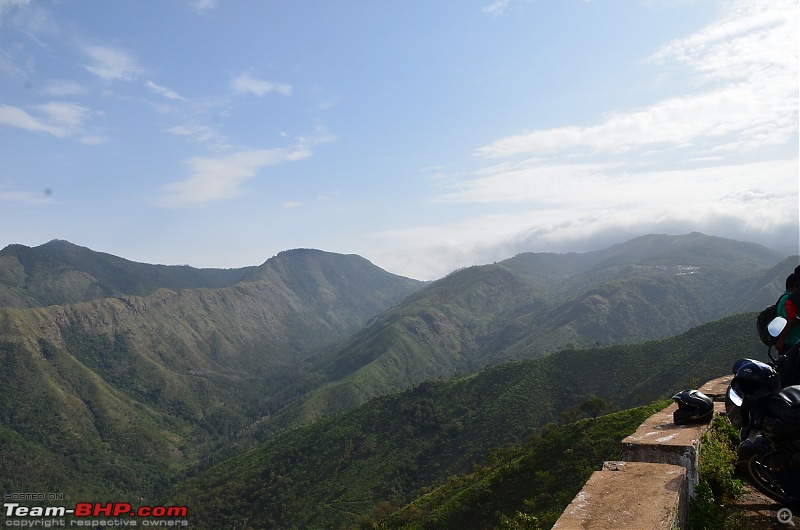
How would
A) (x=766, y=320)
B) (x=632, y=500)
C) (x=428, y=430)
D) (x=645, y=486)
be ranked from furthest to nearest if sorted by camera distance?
1. (x=428, y=430)
2. (x=766, y=320)
3. (x=645, y=486)
4. (x=632, y=500)

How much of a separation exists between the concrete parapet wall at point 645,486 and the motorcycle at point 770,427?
99 cm

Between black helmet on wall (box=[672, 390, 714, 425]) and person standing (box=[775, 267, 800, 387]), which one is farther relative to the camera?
black helmet on wall (box=[672, 390, 714, 425])

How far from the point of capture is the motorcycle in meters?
5.85

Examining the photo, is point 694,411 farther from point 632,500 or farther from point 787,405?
point 787,405

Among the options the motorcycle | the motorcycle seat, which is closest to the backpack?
the motorcycle

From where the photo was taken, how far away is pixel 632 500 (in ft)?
22.3

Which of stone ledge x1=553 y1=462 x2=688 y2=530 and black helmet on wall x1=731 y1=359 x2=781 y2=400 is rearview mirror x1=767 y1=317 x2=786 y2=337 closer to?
black helmet on wall x1=731 y1=359 x2=781 y2=400

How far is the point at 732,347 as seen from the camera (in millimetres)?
99875

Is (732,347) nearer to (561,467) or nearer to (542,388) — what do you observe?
(542,388)

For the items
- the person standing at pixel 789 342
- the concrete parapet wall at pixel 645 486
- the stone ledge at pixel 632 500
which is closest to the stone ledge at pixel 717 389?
the concrete parapet wall at pixel 645 486

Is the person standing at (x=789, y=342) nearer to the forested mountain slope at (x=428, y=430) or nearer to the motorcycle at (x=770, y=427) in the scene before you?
the motorcycle at (x=770, y=427)

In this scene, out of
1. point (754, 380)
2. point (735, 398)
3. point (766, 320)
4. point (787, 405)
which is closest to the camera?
point (787, 405)

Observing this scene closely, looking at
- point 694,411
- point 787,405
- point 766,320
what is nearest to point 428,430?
point 694,411

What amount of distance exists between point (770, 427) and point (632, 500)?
2203 millimetres
